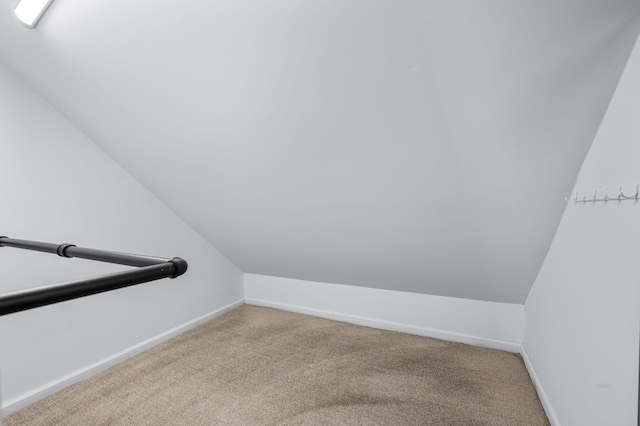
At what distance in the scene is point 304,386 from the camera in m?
1.88

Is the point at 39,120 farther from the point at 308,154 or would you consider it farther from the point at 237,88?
the point at 308,154

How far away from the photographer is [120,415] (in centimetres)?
166

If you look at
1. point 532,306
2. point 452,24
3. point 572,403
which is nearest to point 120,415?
point 572,403

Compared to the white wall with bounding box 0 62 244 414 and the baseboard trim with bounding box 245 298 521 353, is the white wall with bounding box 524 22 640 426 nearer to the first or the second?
the baseboard trim with bounding box 245 298 521 353

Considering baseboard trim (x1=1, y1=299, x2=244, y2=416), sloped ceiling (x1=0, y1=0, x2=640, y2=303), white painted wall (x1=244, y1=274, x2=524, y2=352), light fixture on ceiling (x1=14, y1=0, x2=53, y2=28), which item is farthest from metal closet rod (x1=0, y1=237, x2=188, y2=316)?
white painted wall (x1=244, y1=274, x2=524, y2=352)

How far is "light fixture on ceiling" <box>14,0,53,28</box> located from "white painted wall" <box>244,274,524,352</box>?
245cm

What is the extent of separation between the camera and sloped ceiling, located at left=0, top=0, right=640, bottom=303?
940 mm

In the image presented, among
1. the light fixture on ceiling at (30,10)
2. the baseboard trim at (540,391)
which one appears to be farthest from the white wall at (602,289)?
the light fixture on ceiling at (30,10)

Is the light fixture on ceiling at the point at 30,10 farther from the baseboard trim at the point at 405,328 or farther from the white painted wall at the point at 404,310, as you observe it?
the baseboard trim at the point at 405,328

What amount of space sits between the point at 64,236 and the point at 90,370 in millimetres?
878

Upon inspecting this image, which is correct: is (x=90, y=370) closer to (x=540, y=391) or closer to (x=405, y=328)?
(x=405, y=328)

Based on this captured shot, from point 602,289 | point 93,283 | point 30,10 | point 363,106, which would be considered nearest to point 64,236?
point 30,10

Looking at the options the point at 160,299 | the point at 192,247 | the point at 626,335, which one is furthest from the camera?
the point at 192,247

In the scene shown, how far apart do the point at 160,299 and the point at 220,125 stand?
5.46ft
